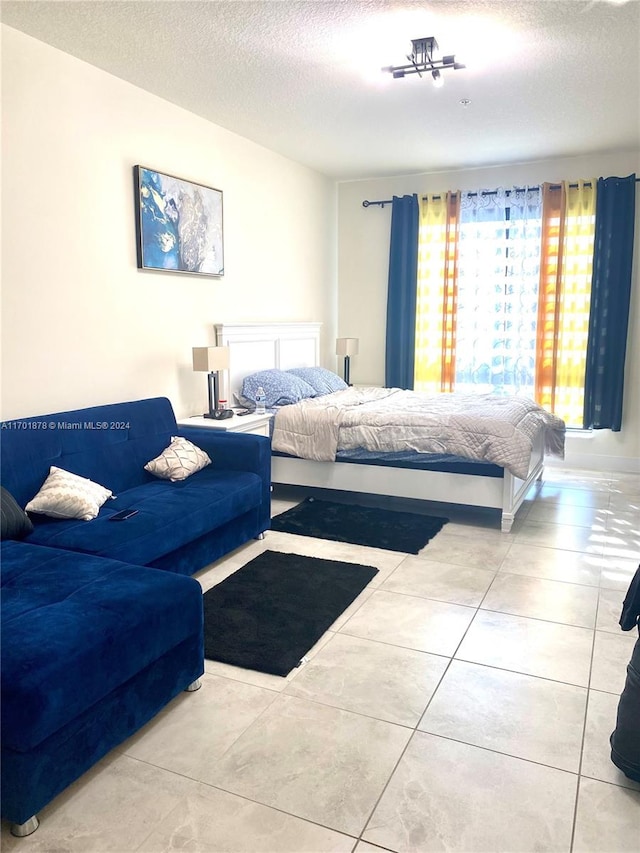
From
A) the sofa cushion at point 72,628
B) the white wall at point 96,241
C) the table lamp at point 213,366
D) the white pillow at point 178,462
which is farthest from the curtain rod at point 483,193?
the sofa cushion at point 72,628

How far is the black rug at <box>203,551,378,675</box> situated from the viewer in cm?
255

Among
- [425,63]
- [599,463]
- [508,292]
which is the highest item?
[425,63]

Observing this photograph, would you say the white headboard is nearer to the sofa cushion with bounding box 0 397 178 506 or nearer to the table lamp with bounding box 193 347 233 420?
the table lamp with bounding box 193 347 233 420

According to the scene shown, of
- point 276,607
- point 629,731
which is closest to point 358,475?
point 276,607

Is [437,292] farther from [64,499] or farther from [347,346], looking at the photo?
[64,499]

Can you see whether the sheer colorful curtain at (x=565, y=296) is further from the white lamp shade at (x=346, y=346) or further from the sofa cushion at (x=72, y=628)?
the sofa cushion at (x=72, y=628)

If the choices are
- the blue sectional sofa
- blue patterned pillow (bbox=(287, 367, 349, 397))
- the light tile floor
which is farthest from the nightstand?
the light tile floor

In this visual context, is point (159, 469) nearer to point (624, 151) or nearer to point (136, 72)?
point (136, 72)

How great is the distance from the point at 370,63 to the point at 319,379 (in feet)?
8.28

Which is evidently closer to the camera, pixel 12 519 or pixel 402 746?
pixel 402 746

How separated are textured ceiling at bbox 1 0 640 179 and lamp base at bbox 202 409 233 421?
77.1 inches

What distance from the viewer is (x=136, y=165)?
3.82 metres

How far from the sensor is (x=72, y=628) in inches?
71.3

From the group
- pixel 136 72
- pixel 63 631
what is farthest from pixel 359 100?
pixel 63 631
